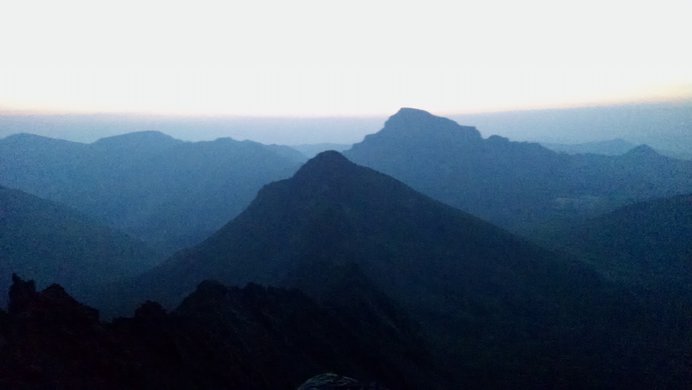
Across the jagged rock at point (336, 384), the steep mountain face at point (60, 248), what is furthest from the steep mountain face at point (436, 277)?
the jagged rock at point (336, 384)

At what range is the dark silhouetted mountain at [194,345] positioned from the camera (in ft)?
114

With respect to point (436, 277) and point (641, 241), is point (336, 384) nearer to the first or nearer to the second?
point (436, 277)

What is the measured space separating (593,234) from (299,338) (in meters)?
128

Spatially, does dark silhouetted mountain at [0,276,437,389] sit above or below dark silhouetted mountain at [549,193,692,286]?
above

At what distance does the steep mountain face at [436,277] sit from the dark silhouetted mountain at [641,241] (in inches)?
888

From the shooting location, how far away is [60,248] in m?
151

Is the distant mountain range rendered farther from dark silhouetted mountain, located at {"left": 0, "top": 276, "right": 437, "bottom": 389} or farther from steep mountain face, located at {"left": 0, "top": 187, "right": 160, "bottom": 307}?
steep mountain face, located at {"left": 0, "top": 187, "right": 160, "bottom": 307}

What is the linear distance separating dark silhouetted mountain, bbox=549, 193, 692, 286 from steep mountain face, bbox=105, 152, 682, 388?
74.0 ft

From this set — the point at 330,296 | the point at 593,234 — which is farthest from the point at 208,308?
the point at 593,234

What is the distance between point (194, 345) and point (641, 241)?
5546 inches

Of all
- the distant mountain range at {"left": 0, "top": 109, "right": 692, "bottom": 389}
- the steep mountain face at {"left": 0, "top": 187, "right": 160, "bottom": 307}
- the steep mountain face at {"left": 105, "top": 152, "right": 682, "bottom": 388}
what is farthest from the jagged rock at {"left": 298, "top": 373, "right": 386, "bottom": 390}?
the steep mountain face at {"left": 0, "top": 187, "right": 160, "bottom": 307}

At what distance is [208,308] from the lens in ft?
178

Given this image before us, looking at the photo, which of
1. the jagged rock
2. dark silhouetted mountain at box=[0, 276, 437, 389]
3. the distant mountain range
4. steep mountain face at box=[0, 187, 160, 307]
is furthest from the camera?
steep mountain face at box=[0, 187, 160, 307]

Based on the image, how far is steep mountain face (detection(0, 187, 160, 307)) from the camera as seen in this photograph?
13800 cm
